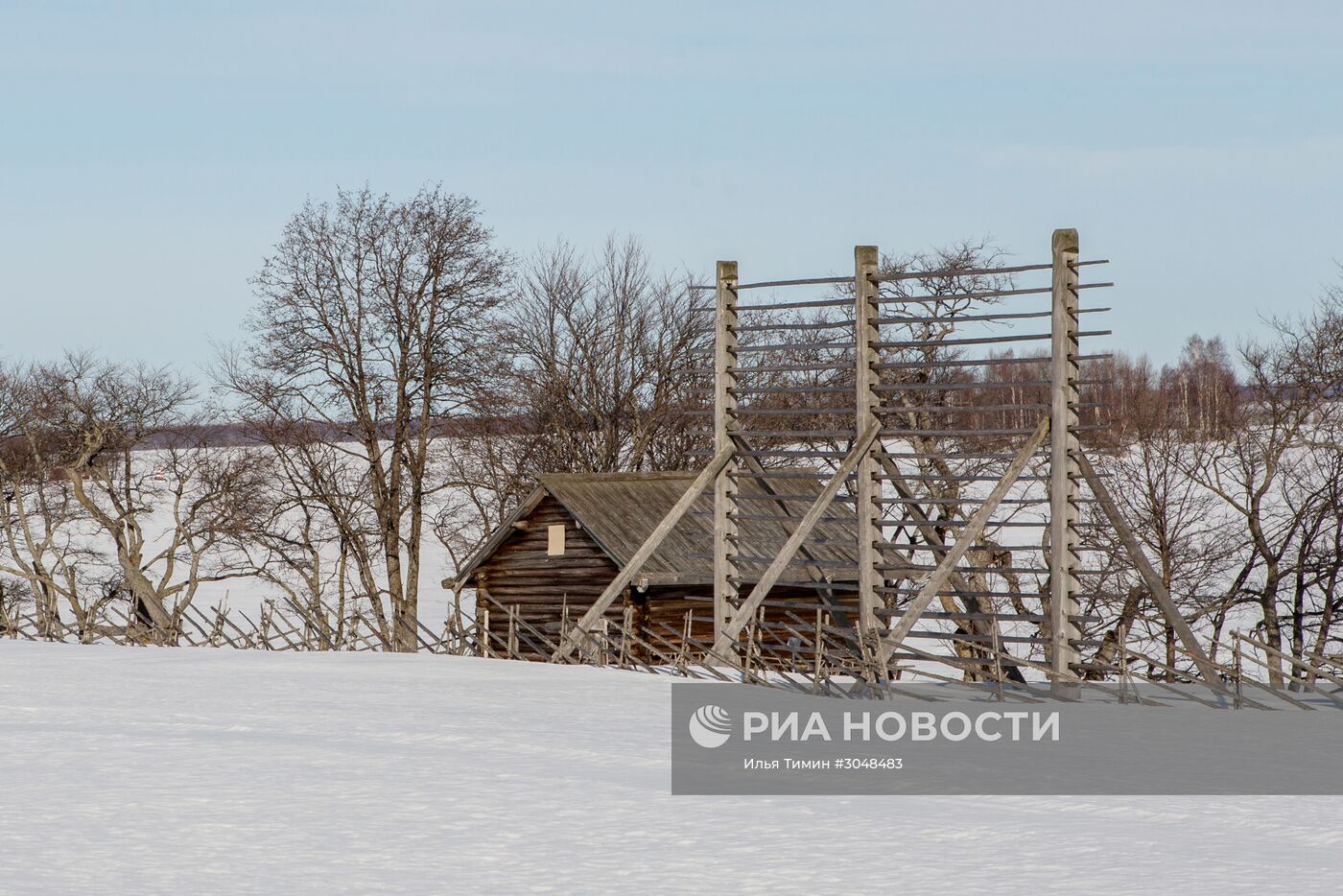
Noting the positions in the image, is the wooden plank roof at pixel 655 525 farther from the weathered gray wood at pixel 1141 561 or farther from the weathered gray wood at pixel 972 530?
the weathered gray wood at pixel 1141 561

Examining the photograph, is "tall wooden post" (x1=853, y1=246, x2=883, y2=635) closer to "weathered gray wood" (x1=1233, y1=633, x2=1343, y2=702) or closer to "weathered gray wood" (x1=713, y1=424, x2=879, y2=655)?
"weathered gray wood" (x1=713, y1=424, x2=879, y2=655)

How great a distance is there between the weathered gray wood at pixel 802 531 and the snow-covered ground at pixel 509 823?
345cm

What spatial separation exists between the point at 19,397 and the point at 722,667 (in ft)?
85.9

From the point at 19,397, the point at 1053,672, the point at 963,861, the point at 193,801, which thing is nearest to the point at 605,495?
the point at 1053,672

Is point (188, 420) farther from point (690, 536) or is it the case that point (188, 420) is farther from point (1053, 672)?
point (1053, 672)

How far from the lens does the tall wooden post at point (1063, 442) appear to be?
45.0 feet

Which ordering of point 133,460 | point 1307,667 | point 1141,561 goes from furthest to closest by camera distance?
point 133,460
point 1141,561
point 1307,667

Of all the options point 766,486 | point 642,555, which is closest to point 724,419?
point 766,486

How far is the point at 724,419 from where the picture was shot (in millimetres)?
16281

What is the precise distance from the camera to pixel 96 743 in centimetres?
1035

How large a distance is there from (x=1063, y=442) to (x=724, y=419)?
3.88 m

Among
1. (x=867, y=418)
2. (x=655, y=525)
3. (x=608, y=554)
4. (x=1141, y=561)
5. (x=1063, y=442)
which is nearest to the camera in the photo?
(x=1063, y=442)

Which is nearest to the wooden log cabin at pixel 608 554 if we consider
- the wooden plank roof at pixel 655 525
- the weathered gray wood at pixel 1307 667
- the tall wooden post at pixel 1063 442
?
the wooden plank roof at pixel 655 525

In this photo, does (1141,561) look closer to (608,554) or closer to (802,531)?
(802,531)
